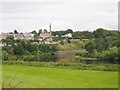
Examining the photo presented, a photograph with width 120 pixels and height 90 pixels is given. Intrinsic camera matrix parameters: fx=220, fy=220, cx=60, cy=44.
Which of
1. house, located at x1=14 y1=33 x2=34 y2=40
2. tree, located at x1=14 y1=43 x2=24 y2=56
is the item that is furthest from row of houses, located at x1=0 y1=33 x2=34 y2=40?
tree, located at x1=14 y1=43 x2=24 y2=56

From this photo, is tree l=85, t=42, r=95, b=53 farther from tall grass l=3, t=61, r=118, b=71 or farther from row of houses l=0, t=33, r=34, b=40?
row of houses l=0, t=33, r=34, b=40

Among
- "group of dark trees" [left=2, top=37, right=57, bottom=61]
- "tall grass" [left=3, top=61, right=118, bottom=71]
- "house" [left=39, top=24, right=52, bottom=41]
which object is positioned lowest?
"tall grass" [left=3, top=61, right=118, bottom=71]

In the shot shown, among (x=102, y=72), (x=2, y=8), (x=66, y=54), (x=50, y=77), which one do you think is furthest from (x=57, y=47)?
(x=2, y=8)

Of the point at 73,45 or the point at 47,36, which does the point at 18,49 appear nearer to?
the point at 47,36

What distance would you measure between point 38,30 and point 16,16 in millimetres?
376

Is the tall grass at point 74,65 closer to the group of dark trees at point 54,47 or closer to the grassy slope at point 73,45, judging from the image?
the group of dark trees at point 54,47

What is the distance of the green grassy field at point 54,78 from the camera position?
9.45 ft

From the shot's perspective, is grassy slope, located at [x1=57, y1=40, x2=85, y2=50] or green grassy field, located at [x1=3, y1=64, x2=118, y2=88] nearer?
green grassy field, located at [x1=3, y1=64, x2=118, y2=88]

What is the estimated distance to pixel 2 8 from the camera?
3.10 metres

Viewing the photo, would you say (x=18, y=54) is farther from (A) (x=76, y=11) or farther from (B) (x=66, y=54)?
(A) (x=76, y=11)

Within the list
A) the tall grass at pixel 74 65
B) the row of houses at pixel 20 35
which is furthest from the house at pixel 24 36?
the tall grass at pixel 74 65

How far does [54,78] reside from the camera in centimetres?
297

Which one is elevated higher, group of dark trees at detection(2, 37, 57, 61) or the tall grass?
group of dark trees at detection(2, 37, 57, 61)

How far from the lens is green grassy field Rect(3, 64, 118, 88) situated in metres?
2.88
